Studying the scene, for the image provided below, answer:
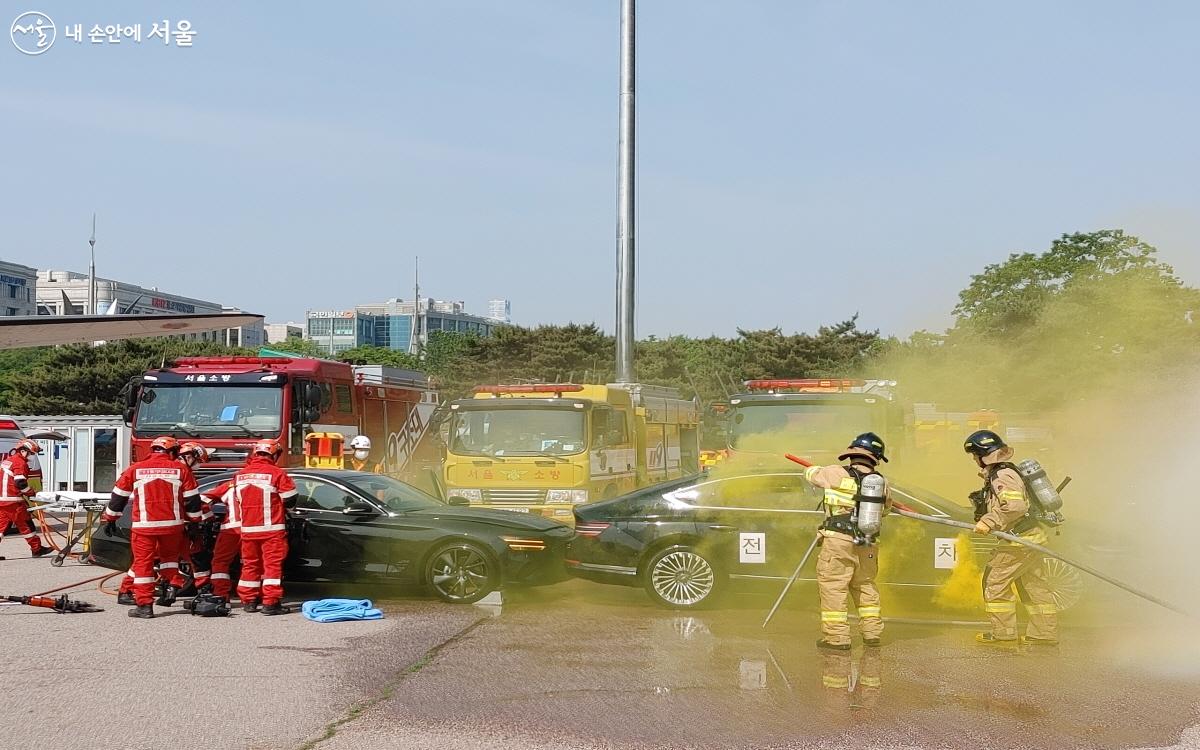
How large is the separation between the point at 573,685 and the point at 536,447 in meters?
7.99

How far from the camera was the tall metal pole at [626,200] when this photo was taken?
21.8m

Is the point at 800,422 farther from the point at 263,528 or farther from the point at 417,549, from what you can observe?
the point at 263,528

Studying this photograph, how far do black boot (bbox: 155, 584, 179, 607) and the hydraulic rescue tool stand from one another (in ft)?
1.76

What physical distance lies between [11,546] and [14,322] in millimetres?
9970

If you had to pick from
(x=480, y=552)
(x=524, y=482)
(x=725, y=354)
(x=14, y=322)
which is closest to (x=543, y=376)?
(x=725, y=354)

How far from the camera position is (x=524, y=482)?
15062mm

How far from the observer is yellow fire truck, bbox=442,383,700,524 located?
15.0 m

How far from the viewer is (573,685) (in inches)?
291

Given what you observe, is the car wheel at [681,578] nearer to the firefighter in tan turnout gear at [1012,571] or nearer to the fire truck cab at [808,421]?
the firefighter in tan turnout gear at [1012,571]

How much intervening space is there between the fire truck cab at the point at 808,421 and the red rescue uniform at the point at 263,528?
292 inches

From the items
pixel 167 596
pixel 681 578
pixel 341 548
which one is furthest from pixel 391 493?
pixel 681 578

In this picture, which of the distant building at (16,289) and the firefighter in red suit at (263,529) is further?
the distant building at (16,289)

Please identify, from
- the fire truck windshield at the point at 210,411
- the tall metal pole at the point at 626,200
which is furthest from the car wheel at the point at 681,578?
the tall metal pole at the point at 626,200

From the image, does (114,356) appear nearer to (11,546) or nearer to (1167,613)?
(11,546)
